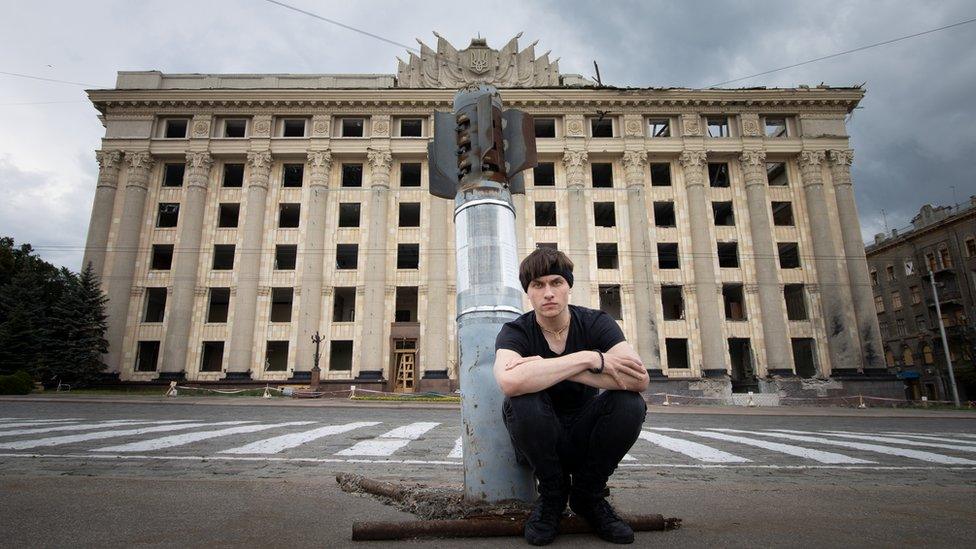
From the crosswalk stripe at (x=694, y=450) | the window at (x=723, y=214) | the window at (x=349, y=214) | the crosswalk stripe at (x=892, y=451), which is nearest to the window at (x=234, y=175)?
the window at (x=349, y=214)

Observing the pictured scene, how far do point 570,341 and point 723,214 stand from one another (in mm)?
32950

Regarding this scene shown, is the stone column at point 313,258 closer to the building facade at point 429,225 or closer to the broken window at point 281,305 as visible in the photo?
the building facade at point 429,225

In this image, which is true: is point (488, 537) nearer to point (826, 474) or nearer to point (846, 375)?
point (826, 474)

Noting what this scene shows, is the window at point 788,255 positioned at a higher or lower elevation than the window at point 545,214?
lower

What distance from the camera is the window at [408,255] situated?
3009 cm

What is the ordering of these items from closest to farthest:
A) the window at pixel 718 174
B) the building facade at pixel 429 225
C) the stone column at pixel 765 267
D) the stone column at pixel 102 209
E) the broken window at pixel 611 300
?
the stone column at pixel 765 267 < the building facade at pixel 429 225 < the stone column at pixel 102 209 < the broken window at pixel 611 300 < the window at pixel 718 174

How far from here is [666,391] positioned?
25906 millimetres

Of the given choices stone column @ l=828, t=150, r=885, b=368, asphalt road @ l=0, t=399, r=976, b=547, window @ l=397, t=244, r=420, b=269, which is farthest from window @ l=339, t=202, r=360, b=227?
stone column @ l=828, t=150, r=885, b=368

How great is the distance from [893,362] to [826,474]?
2258 inches

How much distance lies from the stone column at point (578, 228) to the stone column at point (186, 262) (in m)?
21.0

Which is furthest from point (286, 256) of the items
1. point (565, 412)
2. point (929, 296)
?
point (929, 296)

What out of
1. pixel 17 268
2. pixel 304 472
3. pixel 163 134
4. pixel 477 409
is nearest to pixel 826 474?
pixel 477 409

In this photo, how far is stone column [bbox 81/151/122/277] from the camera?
1084 inches

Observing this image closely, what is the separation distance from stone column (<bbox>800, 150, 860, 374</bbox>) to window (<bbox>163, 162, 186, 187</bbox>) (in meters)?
37.3
